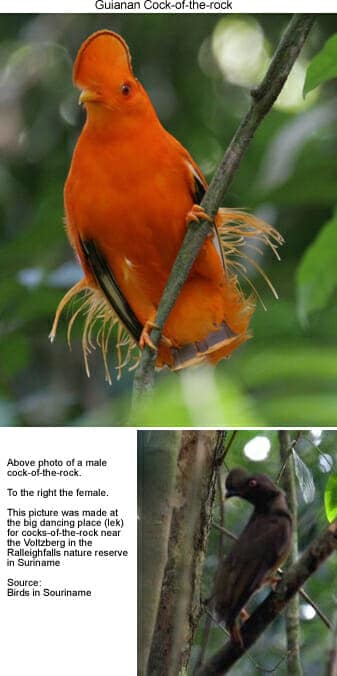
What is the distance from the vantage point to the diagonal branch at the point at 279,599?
1.67 metres

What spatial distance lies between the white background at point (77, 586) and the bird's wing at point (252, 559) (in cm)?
17

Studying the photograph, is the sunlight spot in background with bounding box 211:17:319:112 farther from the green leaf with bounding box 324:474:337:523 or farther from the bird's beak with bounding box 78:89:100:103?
the green leaf with bounding box 324:474:337:523

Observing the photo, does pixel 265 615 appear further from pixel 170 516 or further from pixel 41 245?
pixel 41 245

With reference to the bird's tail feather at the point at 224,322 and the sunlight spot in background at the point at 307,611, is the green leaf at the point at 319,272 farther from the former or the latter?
the sunlight spot in background at the point at 307,611

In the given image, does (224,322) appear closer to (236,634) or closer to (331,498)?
(331,498)

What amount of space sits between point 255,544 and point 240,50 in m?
0.89

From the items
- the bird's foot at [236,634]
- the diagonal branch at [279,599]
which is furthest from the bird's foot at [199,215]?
the bird's foot at [236,634]

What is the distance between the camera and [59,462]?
5.66ft

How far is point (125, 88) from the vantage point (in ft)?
5.16

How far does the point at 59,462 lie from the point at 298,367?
0.55 meters

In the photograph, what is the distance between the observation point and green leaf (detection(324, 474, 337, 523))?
171 cm

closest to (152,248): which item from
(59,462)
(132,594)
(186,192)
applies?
(186,192)
